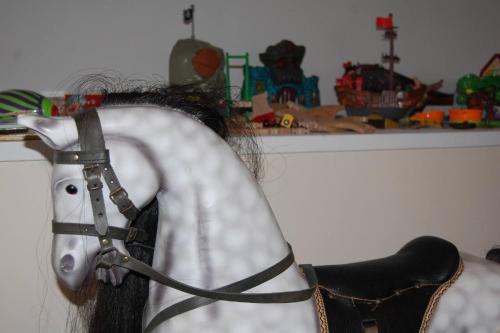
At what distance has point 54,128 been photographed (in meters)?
0.57

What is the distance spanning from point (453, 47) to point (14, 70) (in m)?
1.54

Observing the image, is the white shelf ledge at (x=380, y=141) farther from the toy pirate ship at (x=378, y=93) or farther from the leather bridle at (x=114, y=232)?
the leather bridle at (x=114, y=232)

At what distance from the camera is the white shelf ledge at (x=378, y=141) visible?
1110mm

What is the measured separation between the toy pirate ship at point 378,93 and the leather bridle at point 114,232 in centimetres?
93

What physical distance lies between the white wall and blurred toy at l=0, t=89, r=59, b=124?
0.60m

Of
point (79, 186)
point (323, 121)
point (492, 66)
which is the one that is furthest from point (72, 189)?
point (492, 66)

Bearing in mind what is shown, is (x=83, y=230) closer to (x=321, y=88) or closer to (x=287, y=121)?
(x=287, y=121)

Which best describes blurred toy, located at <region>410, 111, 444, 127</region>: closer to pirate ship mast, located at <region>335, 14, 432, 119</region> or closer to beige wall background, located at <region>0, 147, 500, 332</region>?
pirate ship mast, located at <region>335, 14, 432, 119</region>

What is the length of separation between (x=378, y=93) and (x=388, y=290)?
0.88 meters

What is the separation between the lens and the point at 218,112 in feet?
2.35

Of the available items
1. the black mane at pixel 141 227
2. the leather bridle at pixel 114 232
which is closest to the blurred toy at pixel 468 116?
the black mane at pixel 141 227

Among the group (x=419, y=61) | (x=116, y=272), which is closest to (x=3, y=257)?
(x=116, y=272)

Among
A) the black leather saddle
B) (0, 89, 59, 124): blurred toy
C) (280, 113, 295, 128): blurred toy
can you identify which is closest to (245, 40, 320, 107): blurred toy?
(280, 113, 295, 128): blurred toy

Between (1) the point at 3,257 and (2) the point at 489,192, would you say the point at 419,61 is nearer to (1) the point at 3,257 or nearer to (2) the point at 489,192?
(2) the point at 489,192
